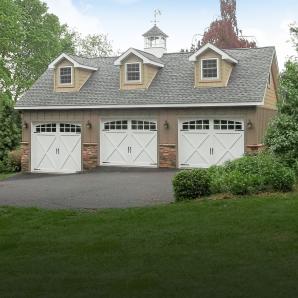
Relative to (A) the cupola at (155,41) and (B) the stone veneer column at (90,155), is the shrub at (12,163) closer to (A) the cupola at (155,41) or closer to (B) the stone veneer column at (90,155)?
(B) the stone veneer column at (90,155)

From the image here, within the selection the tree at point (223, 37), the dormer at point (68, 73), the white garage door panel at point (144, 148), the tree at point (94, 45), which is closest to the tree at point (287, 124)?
the white garage door panel at point (144, 148)

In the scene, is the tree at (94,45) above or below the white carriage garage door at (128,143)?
above

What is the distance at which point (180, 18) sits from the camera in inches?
309

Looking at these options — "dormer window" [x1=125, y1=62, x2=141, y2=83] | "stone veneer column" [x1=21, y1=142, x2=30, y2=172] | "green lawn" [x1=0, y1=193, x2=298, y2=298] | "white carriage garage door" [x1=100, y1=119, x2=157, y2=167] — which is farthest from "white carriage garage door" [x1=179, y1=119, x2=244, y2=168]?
"green lawn" [x1=0, y1=193, x2=298, y2=298]

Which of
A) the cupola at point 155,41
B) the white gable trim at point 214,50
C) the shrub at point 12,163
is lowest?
the shrub at point 12,163

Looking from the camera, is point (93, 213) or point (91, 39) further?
point (91, 39)

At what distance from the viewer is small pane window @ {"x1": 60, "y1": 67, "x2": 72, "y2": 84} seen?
25.4 metres

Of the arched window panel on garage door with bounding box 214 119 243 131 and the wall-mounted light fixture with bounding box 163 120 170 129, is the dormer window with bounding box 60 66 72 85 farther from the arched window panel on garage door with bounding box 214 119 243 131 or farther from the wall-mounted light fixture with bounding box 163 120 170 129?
the arched window panel on garage door with bounding box 214 119 243 131

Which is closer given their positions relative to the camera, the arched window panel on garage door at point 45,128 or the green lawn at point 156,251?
the green lawn at point 156,251

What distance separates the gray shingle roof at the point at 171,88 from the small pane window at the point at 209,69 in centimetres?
70

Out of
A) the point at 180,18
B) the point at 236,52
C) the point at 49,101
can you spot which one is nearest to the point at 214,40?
the point at 236,52

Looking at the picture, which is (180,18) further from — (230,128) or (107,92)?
(107,92)

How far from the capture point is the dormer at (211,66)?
2266cm

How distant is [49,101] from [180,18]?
1765 centimetres
